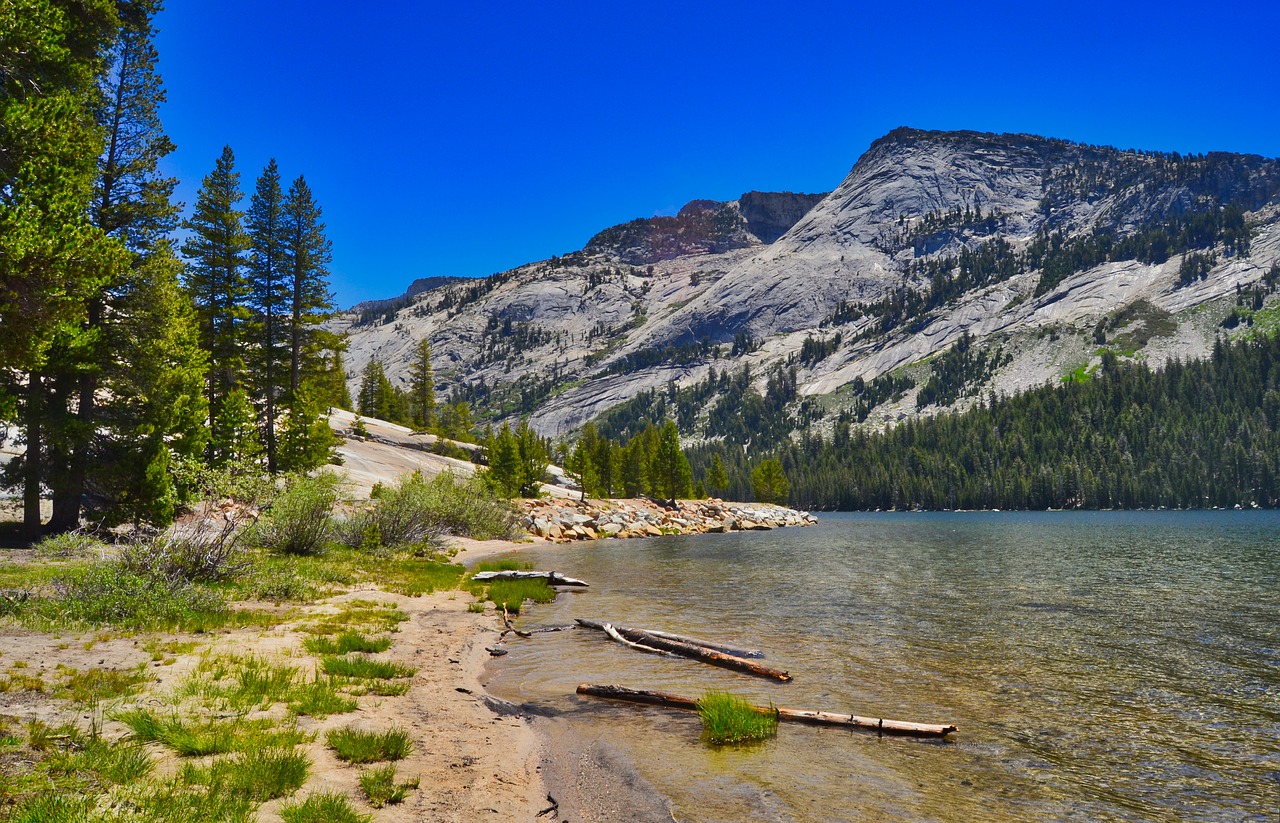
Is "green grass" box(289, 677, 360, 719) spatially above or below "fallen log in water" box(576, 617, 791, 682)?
above

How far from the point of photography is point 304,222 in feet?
153

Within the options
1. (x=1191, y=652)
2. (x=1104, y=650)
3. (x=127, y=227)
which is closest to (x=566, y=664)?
(x=1104, y=650)

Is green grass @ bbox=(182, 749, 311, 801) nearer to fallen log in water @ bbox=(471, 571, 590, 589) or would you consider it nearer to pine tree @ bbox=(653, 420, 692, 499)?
fallen log in water @ bbox=(471, 571, 590, 589)

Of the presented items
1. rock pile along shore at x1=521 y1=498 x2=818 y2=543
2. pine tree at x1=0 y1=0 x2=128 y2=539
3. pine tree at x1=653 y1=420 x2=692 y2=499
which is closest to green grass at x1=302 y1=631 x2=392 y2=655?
pine tree at x1=0 y1=0 x2=128 y2=539

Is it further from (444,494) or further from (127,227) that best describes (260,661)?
(444,494)

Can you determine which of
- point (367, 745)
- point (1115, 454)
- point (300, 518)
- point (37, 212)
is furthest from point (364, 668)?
point (1115, 454)

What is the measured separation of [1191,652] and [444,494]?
138ft

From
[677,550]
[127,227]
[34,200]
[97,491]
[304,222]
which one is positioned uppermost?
[304,222]

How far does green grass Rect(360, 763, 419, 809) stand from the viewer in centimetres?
734

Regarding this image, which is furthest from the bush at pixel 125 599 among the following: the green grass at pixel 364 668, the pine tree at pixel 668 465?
the pine tree at pixel 668 465

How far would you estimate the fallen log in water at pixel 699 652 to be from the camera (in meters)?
14.4

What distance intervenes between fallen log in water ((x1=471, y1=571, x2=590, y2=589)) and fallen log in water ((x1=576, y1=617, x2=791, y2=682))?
33.6 feet

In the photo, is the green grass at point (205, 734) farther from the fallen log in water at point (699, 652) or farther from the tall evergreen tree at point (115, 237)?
the tall evergreen tree at point (115, 237)

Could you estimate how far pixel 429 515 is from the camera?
41.9 meters
